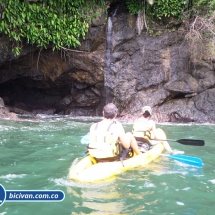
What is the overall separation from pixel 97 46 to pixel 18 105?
18.3 ft

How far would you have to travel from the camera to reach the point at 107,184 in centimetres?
390

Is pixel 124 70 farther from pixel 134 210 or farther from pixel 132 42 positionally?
pixel 134 210

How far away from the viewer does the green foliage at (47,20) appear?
33.0 feet

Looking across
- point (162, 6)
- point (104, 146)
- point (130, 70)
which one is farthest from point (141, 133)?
point (162, 6)

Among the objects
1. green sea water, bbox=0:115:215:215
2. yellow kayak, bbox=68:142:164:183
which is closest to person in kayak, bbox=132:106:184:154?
green sea water, bbox=0:115:215:215

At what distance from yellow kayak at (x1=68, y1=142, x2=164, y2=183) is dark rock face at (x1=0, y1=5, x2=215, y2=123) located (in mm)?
7397

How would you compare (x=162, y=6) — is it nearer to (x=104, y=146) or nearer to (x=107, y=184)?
(x=104, y=146)

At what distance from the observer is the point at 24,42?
1111 centimetres

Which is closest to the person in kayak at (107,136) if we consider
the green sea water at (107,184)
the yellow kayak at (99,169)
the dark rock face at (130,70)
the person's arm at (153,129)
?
the yellow kayak at (99,169)

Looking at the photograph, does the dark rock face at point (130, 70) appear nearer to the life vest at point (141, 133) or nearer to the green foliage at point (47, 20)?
the green foliage at point (47, 20)

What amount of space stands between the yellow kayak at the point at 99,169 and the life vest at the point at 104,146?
0.12m

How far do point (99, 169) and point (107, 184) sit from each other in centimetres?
27

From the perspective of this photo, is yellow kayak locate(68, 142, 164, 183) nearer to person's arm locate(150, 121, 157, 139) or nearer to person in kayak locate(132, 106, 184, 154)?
person in kayak locate(132, 106, 184, 154)

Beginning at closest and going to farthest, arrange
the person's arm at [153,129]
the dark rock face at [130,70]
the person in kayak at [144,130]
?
the person in kayak at [144,130]
the person's arm at [153,129]
the dark rock face at [130,70]
